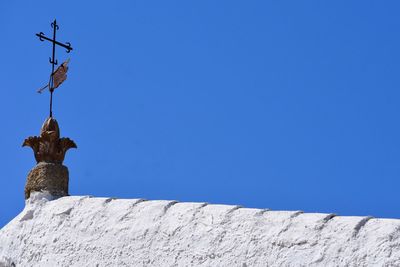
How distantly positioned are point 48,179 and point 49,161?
0.60ft

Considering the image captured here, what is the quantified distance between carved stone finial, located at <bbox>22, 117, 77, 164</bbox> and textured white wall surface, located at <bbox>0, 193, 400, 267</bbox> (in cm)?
34

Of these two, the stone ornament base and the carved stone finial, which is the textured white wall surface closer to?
the stone ornament base

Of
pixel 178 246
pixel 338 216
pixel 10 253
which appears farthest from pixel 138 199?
pixel 338 216

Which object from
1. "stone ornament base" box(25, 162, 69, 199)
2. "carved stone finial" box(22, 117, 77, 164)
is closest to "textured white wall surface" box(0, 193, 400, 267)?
"stone ornament base" box(25, 162, 69, 199)

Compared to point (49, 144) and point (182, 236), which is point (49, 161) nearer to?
point (49, 144)

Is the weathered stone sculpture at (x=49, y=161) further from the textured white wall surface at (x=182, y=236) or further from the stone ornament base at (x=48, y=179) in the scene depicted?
the textured white wall surface at (x=182, y=236)

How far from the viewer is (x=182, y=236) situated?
4.65 m

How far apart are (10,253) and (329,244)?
278cm

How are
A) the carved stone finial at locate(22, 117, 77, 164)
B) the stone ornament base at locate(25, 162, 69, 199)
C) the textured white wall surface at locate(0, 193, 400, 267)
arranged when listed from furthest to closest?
the carved stone finial at locate(22, 117, 77, 164) → the stone ornament base at locate(25, 162, 69, 199) → the textured white wall surface at locate(0, 193, 400, 267)

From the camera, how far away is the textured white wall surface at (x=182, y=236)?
3941mm

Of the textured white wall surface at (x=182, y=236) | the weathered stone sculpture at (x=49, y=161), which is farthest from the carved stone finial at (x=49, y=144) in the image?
the textured white wall surface at (x=182, y=236)

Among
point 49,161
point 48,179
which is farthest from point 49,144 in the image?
point 48,179

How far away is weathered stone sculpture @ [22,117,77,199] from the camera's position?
5.90 metres

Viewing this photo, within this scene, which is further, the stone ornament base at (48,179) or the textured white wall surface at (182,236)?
the stone ornament base at (48,179)
